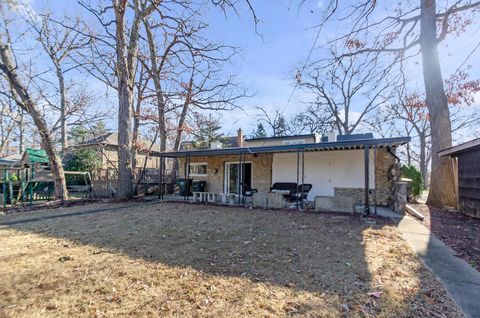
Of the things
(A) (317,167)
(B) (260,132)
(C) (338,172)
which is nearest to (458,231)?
(C) (338,172)

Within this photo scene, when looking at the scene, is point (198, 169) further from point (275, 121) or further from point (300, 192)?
point (275, 121)

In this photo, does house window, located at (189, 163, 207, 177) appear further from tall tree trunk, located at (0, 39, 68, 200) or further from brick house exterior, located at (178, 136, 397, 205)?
tall tree trunk, located at (0, 39, 68, 200)

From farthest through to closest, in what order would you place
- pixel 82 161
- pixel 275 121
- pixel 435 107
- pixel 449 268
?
pixel 275 121 < pixel 82 161 < pixel 435 107 < pixel 449 268

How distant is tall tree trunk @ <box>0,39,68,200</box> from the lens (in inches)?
408

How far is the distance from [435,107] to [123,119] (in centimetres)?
1315

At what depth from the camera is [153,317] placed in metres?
2.49

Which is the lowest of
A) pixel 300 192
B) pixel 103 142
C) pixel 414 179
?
pixel 300 192

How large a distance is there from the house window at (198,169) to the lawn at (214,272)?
9377 mm

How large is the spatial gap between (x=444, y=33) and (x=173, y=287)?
14436 mm

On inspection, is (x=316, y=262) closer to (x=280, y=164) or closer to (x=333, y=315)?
(x=333, y=315)

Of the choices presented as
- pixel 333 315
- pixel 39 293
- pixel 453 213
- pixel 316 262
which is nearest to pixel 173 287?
pixel 39 293

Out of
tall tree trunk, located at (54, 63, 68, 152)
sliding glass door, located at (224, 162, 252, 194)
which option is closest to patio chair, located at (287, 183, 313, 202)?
sliding glass door, located at (224, 162, 252, 194)

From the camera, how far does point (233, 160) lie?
47.2 feet

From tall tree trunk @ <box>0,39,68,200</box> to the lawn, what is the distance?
18.8 ft
